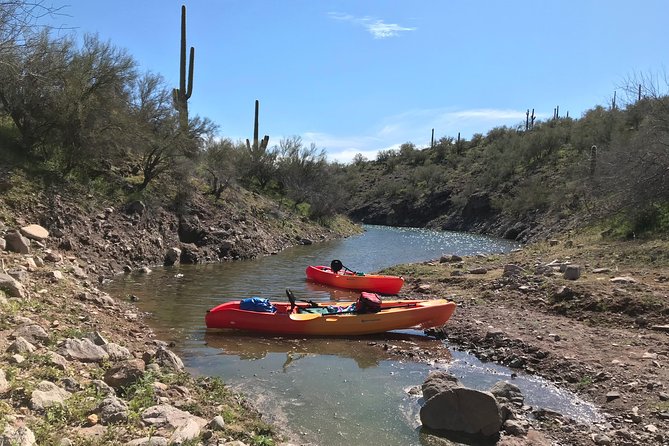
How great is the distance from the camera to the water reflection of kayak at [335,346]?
9461mm

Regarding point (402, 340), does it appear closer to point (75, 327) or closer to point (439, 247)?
point (75, 327)

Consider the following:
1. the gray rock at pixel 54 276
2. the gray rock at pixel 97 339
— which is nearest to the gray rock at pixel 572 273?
the gray rock at pixel 97 339

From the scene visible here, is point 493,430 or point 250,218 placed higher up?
point 250,218

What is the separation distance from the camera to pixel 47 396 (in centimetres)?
479

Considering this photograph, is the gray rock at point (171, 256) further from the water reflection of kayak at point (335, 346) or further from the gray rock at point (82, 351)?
the gray rock at point (82, 351)

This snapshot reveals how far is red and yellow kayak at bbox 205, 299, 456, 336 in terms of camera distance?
34.9 ft

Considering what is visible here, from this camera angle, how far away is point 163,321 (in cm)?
1136

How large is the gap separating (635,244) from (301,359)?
11824 millimetres

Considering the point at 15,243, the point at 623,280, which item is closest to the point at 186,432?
the point at 15,243

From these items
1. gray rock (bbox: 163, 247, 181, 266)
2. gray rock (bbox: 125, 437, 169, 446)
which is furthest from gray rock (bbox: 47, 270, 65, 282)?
gray rock (bbox: 163, 247, 181, 266)

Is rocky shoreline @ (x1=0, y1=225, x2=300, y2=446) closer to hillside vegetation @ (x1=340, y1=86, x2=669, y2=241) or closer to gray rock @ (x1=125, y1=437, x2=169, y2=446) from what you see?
gray rock @ (x1=125, y1=437, x2=169, y2=446)

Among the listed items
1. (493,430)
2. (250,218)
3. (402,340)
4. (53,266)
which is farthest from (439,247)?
(493,430)

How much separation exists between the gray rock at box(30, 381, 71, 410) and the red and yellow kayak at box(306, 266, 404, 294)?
1124 centimetres

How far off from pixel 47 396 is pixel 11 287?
367 cm
